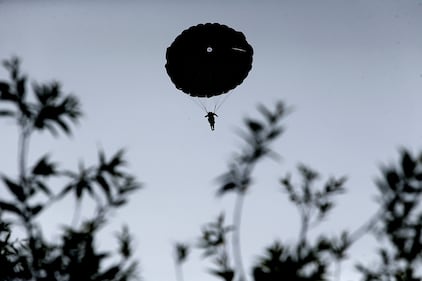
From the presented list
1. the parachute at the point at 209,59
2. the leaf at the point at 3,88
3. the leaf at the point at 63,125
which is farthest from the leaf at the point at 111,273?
the parachute at the point at 209,59

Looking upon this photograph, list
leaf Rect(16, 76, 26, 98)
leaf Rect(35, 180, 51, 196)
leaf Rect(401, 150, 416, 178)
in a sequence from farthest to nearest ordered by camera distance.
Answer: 1. leaf Rect(16, 76, 26, 98)
2. leaf Rect(35, 180, 51, 196)
3. leaf Rect(401, 150, 416, 178)

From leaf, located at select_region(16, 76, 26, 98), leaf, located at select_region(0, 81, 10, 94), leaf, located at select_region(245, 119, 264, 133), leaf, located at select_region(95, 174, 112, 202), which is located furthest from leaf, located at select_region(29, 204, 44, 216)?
leaf, located at select_region(245, 119, 264, 133)

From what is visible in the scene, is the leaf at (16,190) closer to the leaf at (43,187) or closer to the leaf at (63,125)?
the leaf at (43,187)

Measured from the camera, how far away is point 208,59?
489 inches

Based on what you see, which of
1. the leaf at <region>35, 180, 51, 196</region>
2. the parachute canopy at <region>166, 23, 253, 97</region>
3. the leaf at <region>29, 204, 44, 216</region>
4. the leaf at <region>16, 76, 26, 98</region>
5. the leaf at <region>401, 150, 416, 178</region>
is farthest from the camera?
the parachute canopy at <region>166, 23, 253, 97</region>

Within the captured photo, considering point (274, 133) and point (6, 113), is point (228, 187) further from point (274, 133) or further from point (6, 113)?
point (6, 113)

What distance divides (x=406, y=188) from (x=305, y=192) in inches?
93.8

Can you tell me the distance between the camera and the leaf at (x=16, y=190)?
3863mm

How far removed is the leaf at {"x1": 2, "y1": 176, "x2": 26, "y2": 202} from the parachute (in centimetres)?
907

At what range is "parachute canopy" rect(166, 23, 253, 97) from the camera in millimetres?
12141

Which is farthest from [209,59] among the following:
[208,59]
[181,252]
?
[181,252]

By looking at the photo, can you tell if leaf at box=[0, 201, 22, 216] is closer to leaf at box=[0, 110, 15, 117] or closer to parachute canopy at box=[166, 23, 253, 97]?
leaf at box=[0, 110, 15, 117]

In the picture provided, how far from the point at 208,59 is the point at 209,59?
0.11 ft

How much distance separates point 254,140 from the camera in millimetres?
3896
